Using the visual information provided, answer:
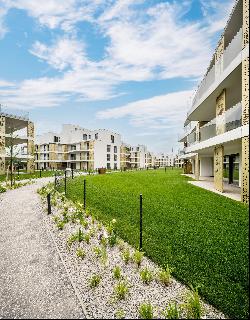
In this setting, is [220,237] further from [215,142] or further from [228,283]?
[215,142]

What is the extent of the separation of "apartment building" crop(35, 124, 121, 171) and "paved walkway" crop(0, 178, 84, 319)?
198ft

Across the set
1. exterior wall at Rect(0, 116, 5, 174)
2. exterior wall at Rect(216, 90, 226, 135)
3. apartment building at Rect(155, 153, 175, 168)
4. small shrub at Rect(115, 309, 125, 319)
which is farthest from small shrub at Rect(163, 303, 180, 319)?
apartment building at Rect(155, 153, 175, 168)

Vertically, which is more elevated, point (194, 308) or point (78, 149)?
point (78, 149)

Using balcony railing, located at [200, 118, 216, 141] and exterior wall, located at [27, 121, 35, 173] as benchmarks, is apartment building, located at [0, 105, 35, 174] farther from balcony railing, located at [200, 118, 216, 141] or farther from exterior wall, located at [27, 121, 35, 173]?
balcony railing, located at [200, 118, 216, 141]

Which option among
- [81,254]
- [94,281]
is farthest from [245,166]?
[94,281]

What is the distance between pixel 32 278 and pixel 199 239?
451 centimetres

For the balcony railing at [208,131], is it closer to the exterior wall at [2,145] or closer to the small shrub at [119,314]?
the small shrub at [119,314]

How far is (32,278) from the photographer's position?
5840 mm

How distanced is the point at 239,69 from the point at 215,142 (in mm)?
5053

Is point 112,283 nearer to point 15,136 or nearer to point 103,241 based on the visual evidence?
point 103,241

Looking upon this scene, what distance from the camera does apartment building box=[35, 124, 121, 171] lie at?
73500 millimetres

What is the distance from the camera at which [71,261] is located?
22.1ft

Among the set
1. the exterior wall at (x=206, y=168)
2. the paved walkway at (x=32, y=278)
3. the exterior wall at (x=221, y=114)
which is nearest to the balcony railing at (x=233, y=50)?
the exterior wall at (x=221, y=114)

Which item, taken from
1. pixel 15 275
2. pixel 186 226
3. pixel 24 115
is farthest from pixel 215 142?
pixel 24 115
